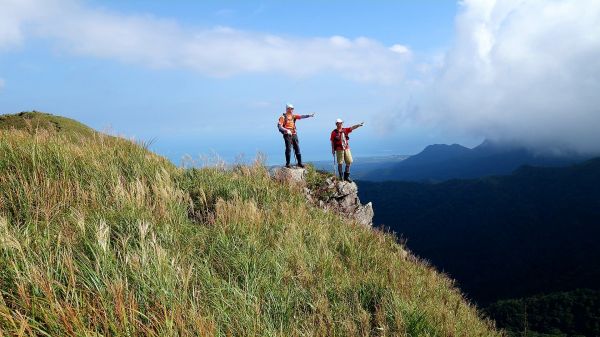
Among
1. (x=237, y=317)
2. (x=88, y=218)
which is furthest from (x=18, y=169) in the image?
(x=237, y=317)

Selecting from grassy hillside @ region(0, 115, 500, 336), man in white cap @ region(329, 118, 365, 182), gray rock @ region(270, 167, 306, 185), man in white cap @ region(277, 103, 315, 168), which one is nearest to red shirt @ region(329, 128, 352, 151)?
man in white cap @ region(329, 118, 365, 182)

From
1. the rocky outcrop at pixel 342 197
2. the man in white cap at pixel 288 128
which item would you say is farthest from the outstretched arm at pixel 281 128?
the rocky outcrop at pixel 342 197

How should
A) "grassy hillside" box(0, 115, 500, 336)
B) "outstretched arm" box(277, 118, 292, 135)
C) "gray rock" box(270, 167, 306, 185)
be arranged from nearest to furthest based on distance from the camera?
"grassy hillside" box(0, 115, 500, 336), "gray rock" box(270, 167, 306, 185), "outstretched arm" box(277, 118, 292, 135)

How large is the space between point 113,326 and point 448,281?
320 inches

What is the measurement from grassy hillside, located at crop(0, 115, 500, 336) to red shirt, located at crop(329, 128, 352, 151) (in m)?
9.45

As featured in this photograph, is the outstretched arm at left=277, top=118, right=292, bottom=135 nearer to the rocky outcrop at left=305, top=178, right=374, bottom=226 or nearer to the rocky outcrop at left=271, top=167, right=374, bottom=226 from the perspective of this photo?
the rocky outcrop at left=271, top=167, right=374, bottom=226

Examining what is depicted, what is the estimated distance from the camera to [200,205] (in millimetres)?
6980

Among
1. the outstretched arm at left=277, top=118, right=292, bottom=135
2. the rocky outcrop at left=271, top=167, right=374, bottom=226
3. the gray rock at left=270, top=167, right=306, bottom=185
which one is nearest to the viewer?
the gray rock at left=270, top=167, right=306, bottom=185

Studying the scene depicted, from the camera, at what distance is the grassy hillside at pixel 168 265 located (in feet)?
9.04

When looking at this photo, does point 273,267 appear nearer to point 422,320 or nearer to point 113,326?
point 422,320

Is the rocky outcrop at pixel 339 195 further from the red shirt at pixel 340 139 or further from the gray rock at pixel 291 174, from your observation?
the red shirt at pixel 340 139

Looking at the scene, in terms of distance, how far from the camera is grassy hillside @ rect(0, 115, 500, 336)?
9.04 ft

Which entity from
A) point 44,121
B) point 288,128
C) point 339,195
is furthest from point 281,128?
point 44,121

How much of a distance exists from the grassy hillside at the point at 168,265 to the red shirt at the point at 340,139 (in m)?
9.45
